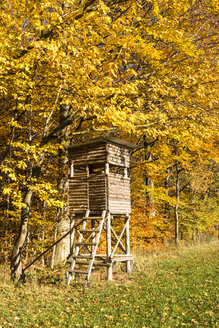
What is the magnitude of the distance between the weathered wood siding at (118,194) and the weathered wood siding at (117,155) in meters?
0.57

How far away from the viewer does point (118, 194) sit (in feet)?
40.4

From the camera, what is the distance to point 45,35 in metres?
8.35

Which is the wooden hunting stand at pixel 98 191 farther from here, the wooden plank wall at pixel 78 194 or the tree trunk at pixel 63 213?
the tree trunk at pixel 63 213

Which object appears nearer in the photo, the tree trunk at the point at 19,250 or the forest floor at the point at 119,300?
the forest floor at the point at 119,300

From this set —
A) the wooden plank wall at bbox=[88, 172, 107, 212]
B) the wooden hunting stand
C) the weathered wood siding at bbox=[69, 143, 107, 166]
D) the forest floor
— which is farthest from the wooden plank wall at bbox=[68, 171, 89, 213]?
the forest floor

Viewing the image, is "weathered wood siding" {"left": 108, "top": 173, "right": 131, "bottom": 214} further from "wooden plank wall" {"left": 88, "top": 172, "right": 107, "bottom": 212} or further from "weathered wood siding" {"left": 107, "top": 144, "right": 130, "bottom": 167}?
"weathered wood siding" {"left": 107, "top": 144, "right": 130, "bottom": 167}

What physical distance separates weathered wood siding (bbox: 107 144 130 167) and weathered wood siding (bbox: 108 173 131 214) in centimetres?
57

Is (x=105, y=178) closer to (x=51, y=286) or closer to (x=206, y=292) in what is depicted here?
(x=51, y=286)

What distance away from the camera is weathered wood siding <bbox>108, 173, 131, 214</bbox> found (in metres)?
11.8

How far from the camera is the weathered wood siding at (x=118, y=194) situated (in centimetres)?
1180

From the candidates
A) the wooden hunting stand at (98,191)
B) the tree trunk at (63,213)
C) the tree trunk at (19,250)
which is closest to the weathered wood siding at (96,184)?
the wooden hunting stand at (98,191)

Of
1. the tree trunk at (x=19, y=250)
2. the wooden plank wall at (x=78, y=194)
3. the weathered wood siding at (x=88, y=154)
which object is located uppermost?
the weathered wood siding at (x=88, y=154)

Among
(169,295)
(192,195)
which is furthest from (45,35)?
(192,195)

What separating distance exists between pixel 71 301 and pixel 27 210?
3.87m
